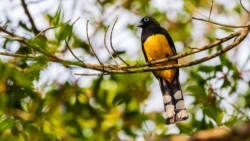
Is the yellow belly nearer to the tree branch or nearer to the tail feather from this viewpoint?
the tail feather

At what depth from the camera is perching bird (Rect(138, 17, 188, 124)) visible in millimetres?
3885

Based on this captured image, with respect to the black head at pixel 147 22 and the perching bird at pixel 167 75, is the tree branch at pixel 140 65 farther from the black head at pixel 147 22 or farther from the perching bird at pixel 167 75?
the black head at pixel 147 22

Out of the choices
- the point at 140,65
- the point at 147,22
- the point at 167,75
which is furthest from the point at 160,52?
the point at 140,65

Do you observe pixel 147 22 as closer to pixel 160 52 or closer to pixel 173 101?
pixel 160 52

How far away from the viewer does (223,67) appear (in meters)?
3.90

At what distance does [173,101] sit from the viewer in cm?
400

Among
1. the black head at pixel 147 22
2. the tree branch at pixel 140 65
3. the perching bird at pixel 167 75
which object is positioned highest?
the black head at pixel 147 22

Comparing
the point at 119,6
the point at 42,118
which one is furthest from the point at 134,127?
the point at 119,6

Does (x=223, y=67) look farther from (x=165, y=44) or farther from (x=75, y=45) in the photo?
(x=75, y=45)

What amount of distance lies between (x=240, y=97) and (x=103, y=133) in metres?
1.35

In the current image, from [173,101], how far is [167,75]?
0.26 meters

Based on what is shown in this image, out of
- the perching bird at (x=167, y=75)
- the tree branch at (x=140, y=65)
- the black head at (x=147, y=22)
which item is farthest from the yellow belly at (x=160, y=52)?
the tree branch at (x=140, y=65)

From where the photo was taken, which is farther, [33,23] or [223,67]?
[33,23]

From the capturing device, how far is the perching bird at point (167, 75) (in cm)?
388
